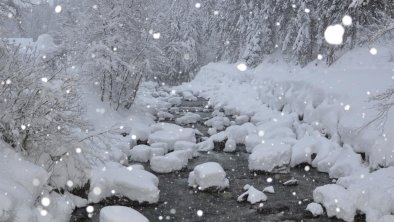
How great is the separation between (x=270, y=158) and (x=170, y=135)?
184 inches

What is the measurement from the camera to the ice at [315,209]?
34.2ft

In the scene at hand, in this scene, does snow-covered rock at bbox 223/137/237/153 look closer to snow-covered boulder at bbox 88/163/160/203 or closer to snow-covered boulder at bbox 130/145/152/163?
snow-covered boulder at bbox 130/145/152/163

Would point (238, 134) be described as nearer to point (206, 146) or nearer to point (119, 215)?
point (206, 146)

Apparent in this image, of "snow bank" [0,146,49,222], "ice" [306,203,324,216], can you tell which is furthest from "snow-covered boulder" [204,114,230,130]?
"snow bank" [0,146,49,222]

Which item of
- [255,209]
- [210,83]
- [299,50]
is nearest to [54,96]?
[255,209]

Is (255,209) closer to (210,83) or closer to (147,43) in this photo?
(147,43)

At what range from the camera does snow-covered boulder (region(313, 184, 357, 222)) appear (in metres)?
10.2

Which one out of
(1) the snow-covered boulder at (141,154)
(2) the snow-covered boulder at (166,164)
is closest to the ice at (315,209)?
(2) the snow-covered boulder at (166,164)

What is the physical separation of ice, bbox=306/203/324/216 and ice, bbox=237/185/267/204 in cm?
118

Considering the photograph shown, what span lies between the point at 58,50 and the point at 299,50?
→ 588 inches

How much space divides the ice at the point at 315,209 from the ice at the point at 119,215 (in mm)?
3956

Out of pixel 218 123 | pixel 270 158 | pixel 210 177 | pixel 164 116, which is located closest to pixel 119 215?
pixel 210 177

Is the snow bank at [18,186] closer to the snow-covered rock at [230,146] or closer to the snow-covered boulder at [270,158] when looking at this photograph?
the snow-covered boulder at [270,158]

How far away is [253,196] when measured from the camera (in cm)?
1125
